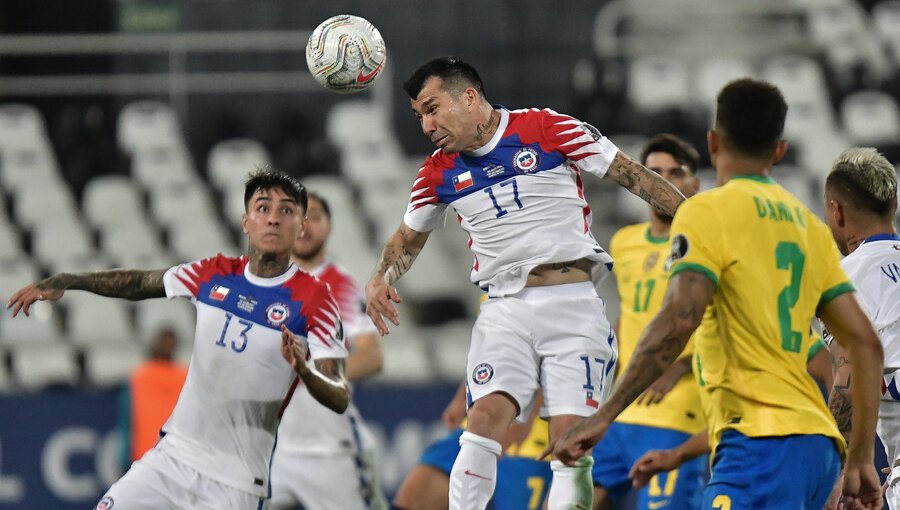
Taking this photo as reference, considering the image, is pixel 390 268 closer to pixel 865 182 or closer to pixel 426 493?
pixel 865 182

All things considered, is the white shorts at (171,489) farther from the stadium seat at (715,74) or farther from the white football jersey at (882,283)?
the stadium seat at (715,74)

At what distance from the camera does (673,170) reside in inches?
307

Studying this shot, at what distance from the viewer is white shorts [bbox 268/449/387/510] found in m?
8.28

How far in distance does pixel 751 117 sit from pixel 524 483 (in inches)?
155

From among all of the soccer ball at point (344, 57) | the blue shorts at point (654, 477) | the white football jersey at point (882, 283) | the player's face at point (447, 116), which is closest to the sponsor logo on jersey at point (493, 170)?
the player's face at point (447, 116)

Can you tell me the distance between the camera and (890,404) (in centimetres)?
594

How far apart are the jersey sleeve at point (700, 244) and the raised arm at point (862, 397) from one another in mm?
501

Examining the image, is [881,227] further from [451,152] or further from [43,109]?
[43,109]

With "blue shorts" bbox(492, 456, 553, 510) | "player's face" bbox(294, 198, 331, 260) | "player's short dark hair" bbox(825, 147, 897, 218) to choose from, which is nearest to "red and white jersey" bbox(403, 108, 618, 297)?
"player's short dark hair" bbox(825, 147, 897, 218)

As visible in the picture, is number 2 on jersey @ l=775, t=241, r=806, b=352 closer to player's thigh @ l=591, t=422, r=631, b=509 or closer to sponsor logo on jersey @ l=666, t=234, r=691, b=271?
sponsor logo on jersey @ l=666, t=234, r=691, b=271

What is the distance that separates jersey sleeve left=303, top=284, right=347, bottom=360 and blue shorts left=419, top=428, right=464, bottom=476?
1.96 meters

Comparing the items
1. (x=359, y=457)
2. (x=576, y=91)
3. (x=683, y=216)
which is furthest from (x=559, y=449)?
Result: (x=576, y=91)

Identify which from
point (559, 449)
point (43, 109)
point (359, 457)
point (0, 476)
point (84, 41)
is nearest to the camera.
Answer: point (559, 449)

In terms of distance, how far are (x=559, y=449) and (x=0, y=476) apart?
8235mm
